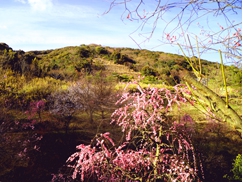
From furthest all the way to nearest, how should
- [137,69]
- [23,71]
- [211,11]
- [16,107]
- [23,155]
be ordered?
[137,69] < [23,71] < [16,107] < [23,155] < [211,11]

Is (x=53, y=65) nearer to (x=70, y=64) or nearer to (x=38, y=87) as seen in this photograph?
(x=70, y=64)

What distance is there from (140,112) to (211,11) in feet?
6.37

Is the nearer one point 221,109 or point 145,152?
point 221,109

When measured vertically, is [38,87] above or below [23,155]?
above

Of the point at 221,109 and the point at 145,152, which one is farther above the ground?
the point at 221,109

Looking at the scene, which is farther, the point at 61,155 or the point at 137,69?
→ the point at 137,69

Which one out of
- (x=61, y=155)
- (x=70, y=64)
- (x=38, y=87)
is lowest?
(x=61, y=155)

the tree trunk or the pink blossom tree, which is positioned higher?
the tree trunk

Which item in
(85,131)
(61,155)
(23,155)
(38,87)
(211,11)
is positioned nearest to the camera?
(211,11)

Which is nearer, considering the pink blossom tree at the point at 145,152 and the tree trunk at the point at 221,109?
the tree trunk at the point at 221,109

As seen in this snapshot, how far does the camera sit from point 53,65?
2172 cm

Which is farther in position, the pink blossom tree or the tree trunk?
the pink blossom tree

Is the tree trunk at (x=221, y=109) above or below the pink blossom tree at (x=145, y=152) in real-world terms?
above

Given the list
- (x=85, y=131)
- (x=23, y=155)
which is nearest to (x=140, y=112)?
(x=23, y=155)
